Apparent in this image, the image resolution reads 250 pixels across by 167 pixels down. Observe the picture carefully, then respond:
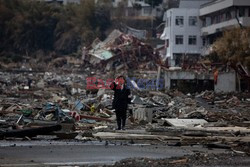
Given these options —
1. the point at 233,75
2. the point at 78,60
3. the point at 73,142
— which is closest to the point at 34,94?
the point at 233,75

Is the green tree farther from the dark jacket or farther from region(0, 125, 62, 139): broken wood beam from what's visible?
region(0, 125, 62, 139): broken wood beam

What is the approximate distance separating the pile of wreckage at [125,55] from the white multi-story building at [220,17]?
6279 millimetres

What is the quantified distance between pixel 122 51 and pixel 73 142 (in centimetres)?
6001

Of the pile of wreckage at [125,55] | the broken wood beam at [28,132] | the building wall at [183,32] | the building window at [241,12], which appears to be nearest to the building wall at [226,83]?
the building window at [241,12]

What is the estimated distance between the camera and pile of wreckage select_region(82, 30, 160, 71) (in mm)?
72688

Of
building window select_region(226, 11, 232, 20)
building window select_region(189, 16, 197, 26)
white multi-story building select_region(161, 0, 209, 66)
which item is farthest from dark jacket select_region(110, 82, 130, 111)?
building window select_region(189, 16, 197, 26)

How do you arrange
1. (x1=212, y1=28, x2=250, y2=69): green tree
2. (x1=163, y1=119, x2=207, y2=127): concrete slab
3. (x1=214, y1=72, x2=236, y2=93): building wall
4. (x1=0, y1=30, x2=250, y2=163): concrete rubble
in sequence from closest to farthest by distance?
(x1=0, y1=30, x2=250, y2=163): concrete rubble
(x1=163, y1=119, x2=207, y2=127): concrete slab
(x1=214, y1=72, x2=236, y2=93): building wall
(x1=212, y1=28, x2=250, y2=69): green tree

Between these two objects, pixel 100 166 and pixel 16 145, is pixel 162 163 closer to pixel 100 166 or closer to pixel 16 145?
pixel 100 166

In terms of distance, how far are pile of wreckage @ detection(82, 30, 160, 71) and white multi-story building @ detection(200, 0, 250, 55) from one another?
20.6 ft

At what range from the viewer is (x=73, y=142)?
1382 centimetres

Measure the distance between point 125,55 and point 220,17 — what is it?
39.4ft

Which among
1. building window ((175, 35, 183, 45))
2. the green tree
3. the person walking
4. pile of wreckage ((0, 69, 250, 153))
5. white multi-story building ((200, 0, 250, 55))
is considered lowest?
pile of wreckage ((0, 69, 250, 153))

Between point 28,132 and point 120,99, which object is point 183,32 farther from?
point 28,132

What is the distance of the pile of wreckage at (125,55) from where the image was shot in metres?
72.7
